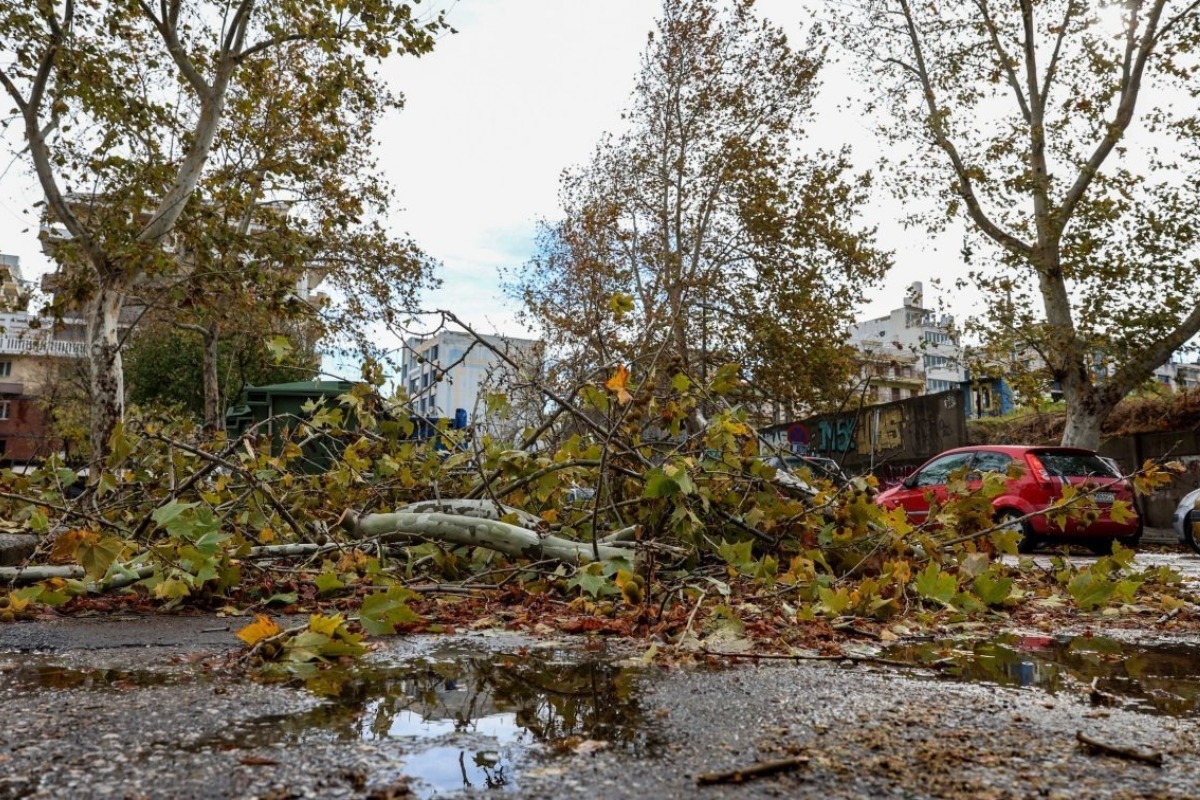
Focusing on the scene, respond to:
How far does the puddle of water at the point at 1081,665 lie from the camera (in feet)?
8.18

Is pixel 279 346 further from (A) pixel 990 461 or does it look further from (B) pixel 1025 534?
(A) pixel 990 461

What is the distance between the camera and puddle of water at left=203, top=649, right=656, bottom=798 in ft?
5.79

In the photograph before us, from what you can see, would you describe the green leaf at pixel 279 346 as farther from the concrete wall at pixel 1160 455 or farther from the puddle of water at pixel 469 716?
the concrete wall at pixel 1160 455

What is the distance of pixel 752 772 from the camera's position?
167 centimetres

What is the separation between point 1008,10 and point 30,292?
67.1ft

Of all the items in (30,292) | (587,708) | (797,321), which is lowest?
(587,708)

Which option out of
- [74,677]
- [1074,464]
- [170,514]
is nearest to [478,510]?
[170,514]

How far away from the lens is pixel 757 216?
23.9 m

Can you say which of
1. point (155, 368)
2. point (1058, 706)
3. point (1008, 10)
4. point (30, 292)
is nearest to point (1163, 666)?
point (1058, 706)

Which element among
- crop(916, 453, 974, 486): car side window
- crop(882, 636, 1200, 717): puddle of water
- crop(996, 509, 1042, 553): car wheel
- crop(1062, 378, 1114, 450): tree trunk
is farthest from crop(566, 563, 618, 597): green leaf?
crop(1062, 378, 1114, 450): tree trunk

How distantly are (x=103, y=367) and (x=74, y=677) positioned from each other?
37.2 feet

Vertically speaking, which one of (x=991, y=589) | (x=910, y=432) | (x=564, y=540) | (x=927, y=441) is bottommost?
(x=991, y=589)

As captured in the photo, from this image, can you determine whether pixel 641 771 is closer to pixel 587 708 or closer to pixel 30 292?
pixel 587 708

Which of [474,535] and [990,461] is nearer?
[474,535]
